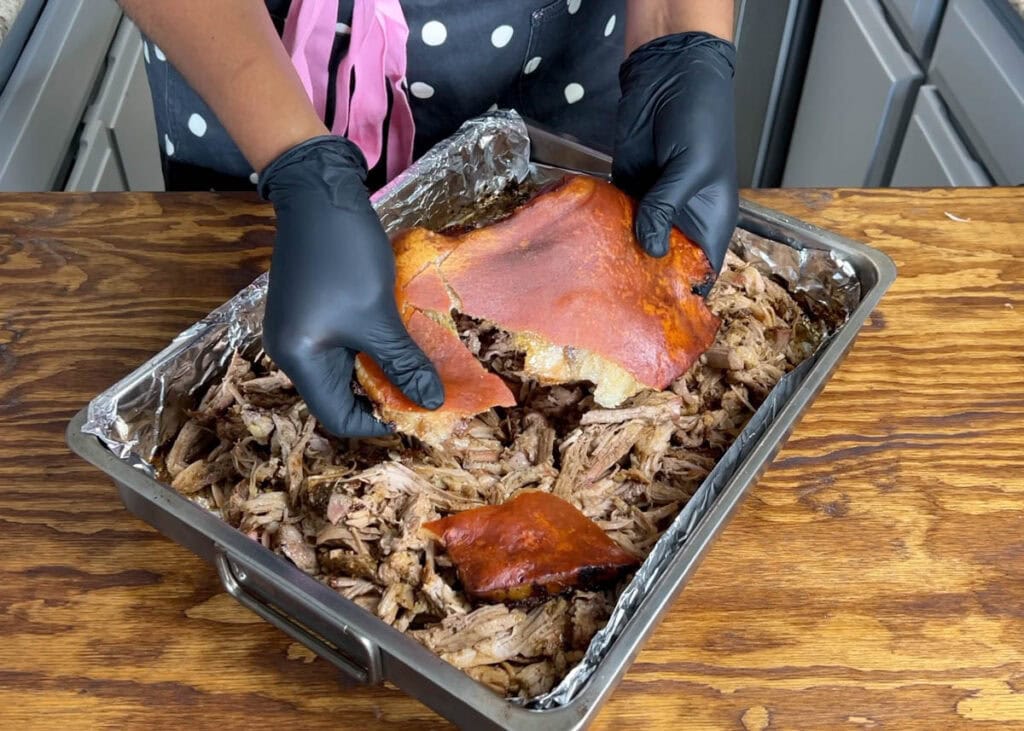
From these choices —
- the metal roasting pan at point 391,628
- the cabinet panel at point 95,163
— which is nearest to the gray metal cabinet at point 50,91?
the cabinet panel at point 95,163

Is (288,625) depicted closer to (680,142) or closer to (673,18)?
(680,142)

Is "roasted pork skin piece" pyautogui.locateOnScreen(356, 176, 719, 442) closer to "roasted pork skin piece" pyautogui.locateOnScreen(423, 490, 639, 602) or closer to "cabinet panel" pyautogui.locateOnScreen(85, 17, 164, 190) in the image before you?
"roasted pork skin piece" pyautogui.locateOnScreen(423, 490, 639, 602)

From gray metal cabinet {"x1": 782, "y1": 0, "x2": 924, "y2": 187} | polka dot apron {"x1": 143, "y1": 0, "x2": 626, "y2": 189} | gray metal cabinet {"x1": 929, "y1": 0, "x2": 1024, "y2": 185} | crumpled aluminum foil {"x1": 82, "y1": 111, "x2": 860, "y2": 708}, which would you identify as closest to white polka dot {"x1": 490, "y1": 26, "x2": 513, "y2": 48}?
polka dot apron {"x1": 143, "y1": 0, "x2": 626, "y2": 189}

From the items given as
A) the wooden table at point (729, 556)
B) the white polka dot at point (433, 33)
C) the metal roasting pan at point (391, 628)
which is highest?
the white polka dot at point (433, 33)

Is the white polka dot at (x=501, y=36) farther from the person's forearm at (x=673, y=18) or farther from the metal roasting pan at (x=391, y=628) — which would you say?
the metal roasting pan at (x=391, y=628)

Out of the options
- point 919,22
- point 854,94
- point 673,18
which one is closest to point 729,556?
point 673,18
